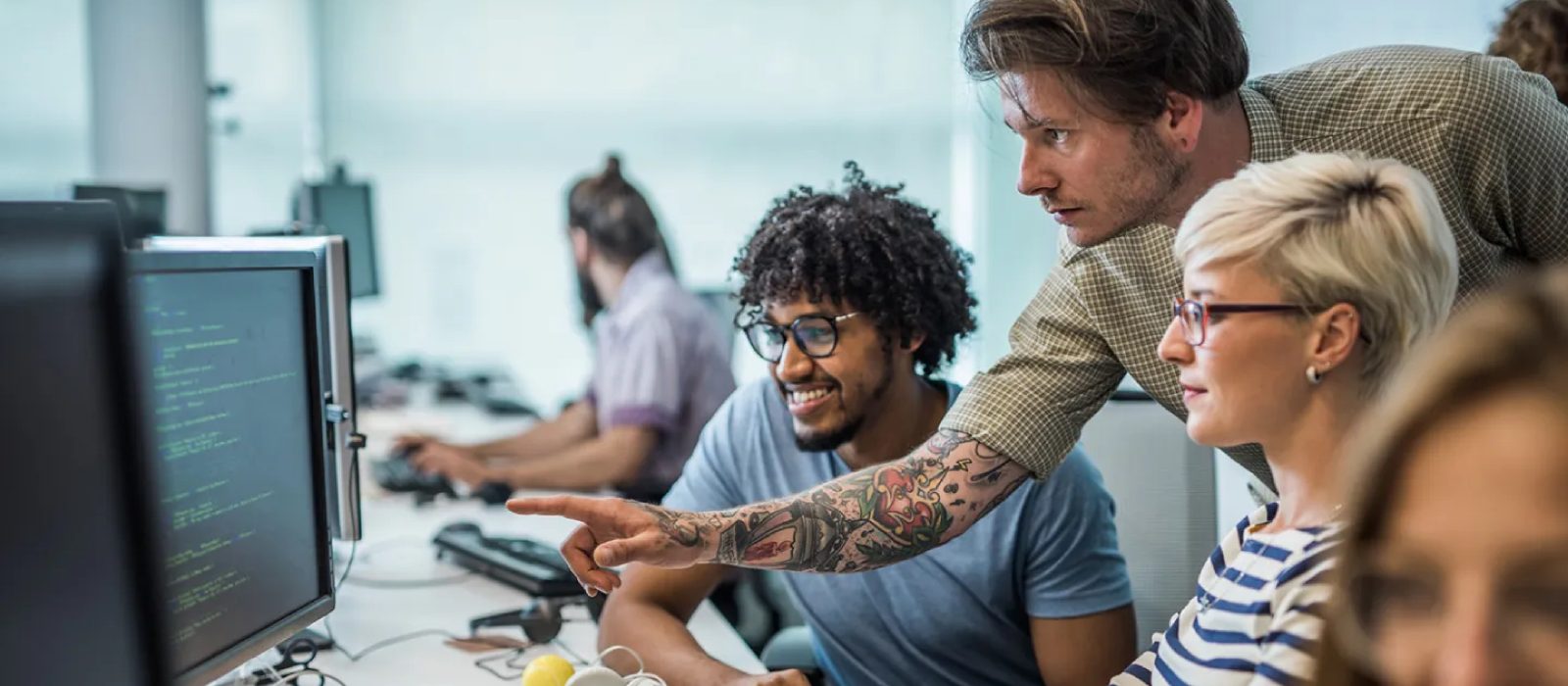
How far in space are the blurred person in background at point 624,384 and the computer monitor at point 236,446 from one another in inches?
57.4

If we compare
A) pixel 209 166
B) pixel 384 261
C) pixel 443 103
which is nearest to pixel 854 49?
pixel 443 103

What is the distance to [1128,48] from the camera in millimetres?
1478

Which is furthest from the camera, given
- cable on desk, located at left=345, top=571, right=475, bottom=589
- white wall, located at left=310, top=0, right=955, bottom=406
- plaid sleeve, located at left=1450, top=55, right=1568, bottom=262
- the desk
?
white wall, located at left=310, top=0, right=955, bottom=406

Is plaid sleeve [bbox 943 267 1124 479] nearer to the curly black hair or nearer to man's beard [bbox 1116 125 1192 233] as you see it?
man's beard [bbox 1116 125 1192 233]

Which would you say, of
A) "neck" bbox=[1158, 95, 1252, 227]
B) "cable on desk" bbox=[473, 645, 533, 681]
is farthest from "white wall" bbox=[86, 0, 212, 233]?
"neck" bbox=[1158, 95, 1252, 227]

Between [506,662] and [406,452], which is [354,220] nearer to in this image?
[406,452]

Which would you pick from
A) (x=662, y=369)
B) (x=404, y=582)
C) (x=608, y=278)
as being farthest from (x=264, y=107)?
(x=404, y=582)

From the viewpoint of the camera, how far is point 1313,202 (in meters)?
1.22

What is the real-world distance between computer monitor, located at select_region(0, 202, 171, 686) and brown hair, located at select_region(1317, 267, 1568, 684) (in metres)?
0.48

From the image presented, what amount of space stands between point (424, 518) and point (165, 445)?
1468mm

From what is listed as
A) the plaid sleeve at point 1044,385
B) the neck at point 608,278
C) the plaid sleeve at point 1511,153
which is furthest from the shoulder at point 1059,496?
the neck at point 608,278

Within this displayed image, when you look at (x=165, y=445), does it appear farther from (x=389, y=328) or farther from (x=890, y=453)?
(x=389, y=328)

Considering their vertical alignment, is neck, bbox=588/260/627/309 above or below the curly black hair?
below

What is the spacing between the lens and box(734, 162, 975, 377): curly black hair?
194cm
